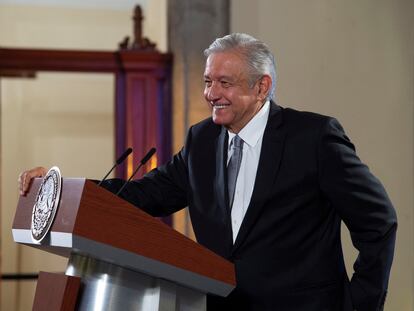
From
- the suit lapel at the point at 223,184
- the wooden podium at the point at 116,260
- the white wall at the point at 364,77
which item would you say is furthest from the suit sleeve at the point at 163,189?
the white wall at the point at 364,77

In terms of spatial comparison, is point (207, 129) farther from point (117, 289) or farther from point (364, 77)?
point (364, 77)

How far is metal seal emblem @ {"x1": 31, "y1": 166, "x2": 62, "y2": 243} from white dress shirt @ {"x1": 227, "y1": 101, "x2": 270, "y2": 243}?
681 mm

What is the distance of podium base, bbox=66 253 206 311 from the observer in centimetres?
216

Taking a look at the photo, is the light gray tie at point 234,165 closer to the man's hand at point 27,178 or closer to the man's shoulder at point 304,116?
the man's shoulder at point 304,116

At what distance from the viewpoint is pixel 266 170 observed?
2.66 m

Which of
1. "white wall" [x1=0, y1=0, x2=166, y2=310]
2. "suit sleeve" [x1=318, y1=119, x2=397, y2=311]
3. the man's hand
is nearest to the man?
"suit sleeve" [x1=318, y1=119, x2=397, y2=311]

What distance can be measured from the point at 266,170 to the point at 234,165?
0.43 feet

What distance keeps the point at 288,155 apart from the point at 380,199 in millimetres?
315

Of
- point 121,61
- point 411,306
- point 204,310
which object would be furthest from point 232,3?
point 204,310

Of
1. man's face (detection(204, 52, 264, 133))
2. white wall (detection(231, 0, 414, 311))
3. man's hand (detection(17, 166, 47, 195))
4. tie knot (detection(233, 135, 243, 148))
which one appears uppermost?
→ white wall (detection(231, 0, 414, 311))

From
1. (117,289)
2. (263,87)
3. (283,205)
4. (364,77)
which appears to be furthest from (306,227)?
(364,77)

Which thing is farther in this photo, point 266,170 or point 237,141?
point 237,141

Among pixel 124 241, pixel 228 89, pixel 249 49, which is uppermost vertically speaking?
pixel 249 49

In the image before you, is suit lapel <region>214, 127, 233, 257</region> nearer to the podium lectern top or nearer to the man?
the man
